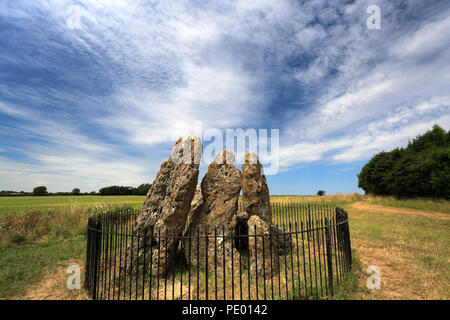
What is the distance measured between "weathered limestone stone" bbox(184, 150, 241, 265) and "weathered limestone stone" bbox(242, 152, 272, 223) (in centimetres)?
28

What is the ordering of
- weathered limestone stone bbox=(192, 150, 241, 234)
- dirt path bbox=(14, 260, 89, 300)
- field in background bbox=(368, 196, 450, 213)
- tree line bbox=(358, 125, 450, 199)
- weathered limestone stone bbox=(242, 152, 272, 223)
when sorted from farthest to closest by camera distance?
tree line bbox=(358, 125, 450, 199)
field in background bbox=(368, 196, 450, 213)
weathered limestone stone bbox=(242, 152, 272, 223)
weathered limestone stone bbox=(192, 150, 241, 234)
dirt path bbox=(14, 260, 89, 300)

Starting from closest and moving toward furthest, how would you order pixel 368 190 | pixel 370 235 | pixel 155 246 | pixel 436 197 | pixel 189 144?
1. pixel 155 246
2. pixel 189 144
3. pixel 370 235
4. pixel 436 197
5. pixel 368 190

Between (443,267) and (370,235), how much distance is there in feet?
13.9

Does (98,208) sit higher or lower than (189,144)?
lower

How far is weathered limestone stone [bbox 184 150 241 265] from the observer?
674 cm

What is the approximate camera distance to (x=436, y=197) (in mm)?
20484

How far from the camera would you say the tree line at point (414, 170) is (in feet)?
64.8

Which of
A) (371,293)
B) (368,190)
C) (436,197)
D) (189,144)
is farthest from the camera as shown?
(368,190)

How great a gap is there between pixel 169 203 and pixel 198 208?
1306 mm

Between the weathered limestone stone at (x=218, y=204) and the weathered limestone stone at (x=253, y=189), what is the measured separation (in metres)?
0.28

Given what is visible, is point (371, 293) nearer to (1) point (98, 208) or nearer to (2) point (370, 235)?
(2) point (370, 235)

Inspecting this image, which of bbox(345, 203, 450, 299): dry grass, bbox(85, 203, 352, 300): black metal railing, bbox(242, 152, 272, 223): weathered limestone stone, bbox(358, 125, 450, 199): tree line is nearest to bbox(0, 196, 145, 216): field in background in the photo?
bbox(85, 203, 352, 300): black metal railing

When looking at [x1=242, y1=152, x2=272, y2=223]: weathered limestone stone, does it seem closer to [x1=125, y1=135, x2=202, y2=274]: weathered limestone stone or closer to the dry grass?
[x1=125, y1=135, x2=202, y2=274]: weathered limestone stone
